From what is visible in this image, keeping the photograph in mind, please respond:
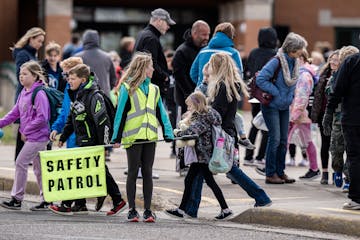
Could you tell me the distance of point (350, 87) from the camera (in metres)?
11.2

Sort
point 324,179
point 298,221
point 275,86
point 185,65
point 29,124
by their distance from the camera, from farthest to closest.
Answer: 1. point 185,65
2. point 324,179
3. point 275,86
4. point 29,124
5. point 298,221

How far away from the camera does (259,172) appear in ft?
47.9

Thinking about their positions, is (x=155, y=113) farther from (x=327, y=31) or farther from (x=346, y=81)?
(x=327, y=31)

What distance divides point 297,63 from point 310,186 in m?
1.48

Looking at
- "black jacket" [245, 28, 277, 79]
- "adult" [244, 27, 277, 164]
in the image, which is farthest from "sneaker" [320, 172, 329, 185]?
"black jacket" [245, 28, 277, 79]

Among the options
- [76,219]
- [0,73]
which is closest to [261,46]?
[76,219]

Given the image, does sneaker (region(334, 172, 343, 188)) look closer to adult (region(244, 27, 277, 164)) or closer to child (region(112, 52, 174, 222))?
adult (region(244, 27, 277, 164))

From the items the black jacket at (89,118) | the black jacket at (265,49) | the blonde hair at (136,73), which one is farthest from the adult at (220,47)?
the blonde hair at (136,73)

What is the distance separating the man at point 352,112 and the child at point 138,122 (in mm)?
1736

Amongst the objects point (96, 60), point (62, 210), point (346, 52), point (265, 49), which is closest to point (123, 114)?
point (62, 210)

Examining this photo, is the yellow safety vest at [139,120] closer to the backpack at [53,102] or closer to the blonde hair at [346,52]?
the backpack at [53,102]

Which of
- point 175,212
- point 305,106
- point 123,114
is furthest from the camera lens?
point 305,106

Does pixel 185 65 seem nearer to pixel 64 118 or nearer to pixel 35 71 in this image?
pixel 35 71

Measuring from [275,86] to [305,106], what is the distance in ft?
4.46
